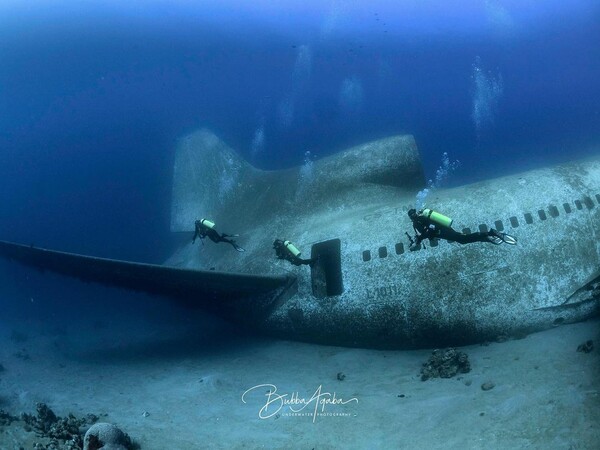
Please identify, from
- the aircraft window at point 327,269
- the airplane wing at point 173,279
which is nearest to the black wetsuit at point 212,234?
the airplane wing at point 173,279

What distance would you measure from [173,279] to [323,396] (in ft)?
15.4

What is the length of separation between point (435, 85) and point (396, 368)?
46481 millimetres

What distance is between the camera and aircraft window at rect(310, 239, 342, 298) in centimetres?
1029

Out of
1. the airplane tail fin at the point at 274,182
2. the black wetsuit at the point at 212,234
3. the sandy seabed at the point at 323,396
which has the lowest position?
the sandy seabed at the point at 323,396

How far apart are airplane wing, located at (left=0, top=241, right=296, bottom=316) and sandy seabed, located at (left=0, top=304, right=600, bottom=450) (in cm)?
159

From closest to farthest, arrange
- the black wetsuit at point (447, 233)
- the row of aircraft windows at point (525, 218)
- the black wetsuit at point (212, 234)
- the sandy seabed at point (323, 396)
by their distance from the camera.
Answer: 1. the sandy seabed at point (323, 396)
2. the black wetsuit at point (447, 233)
3. the row of aircraft windows at point (525, 218)
4. the black wetsuit at point (212, 234)

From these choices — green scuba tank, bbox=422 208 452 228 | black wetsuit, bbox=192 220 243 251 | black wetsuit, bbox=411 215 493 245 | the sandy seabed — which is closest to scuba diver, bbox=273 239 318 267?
black wetsuit, bbox=192 220 243 251

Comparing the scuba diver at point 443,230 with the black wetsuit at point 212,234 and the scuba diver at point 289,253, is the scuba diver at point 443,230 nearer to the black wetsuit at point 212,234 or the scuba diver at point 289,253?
the scuba diver at point 289,253

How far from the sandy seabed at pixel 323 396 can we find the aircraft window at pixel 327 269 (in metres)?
1.72

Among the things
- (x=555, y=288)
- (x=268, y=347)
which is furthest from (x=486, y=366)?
(x=268, y=347)

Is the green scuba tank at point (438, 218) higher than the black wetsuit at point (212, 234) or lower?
lower

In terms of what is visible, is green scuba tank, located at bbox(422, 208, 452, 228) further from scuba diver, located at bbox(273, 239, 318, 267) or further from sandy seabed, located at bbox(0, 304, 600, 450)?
scuba diver, located at bbox(273, 239, 318, 267)

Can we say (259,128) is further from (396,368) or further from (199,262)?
(396,368)

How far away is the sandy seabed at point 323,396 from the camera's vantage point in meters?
5.81
